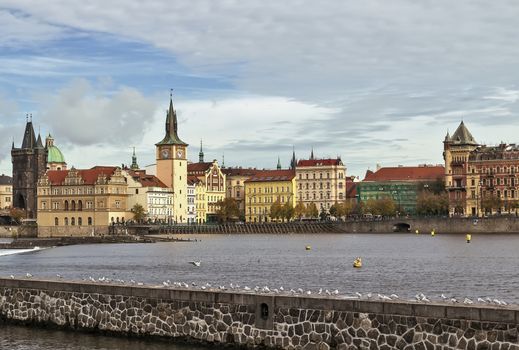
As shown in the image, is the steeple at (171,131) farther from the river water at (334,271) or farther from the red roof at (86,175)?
the river water at (334,271)

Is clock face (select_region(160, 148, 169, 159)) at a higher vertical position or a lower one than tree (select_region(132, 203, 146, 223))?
higher

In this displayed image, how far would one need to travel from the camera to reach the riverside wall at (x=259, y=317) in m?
21.2

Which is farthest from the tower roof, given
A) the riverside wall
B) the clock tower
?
the riverside wall

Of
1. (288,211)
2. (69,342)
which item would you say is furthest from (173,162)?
(69,342)

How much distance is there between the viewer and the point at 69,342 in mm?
28062

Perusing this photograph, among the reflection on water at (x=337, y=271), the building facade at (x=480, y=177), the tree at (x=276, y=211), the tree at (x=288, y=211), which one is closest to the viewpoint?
the reflection on water at (x=337, y=271)

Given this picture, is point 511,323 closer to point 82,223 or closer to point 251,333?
point 251,333

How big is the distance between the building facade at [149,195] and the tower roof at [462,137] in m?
53.1

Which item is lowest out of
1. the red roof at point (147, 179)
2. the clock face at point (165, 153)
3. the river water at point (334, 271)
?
the river water at point (334, 271)

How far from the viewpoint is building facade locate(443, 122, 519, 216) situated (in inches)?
6855

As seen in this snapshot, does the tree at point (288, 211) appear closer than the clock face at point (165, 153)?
No

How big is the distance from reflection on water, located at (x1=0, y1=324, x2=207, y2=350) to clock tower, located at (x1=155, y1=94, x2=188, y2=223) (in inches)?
6205

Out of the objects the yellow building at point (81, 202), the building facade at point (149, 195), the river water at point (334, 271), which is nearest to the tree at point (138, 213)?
the building facade at point (149, 195)

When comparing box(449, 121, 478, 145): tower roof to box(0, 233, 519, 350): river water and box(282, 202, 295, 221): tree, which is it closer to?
box(282, 202, 295, 221): tree
